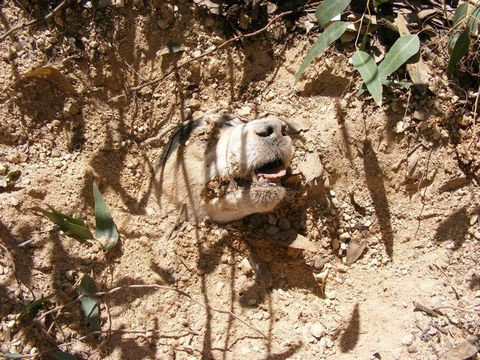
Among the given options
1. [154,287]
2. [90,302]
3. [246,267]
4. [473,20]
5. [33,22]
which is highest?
[33,22]

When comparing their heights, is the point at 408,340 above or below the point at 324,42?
below

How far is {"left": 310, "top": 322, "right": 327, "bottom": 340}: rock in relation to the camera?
2.42 metres

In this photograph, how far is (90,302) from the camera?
7.54 feet

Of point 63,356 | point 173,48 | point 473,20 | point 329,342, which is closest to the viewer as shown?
point 63,356

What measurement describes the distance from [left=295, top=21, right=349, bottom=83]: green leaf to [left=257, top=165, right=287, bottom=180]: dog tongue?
1.66 feet

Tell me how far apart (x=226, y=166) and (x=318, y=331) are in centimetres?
99

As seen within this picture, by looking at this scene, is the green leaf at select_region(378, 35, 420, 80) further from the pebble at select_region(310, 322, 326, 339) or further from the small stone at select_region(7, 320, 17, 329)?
the small stone at select_region(7, 320, 17, 329)

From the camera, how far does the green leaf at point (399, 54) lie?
8.48 feet

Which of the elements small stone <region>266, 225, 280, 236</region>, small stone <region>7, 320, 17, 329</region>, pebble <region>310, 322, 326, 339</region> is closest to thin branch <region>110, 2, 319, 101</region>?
small stone <region>266, 225, 280, 236</region>

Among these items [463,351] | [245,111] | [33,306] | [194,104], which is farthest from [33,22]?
[463,351]

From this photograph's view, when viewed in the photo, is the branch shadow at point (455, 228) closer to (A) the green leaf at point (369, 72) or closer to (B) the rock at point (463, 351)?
(B) the rock at point (463, 351)

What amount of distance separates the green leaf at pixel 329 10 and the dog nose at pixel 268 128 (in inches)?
23.6

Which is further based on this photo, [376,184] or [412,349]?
[376,184]

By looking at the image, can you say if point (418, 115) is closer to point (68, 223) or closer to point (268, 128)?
point (268, 128)
